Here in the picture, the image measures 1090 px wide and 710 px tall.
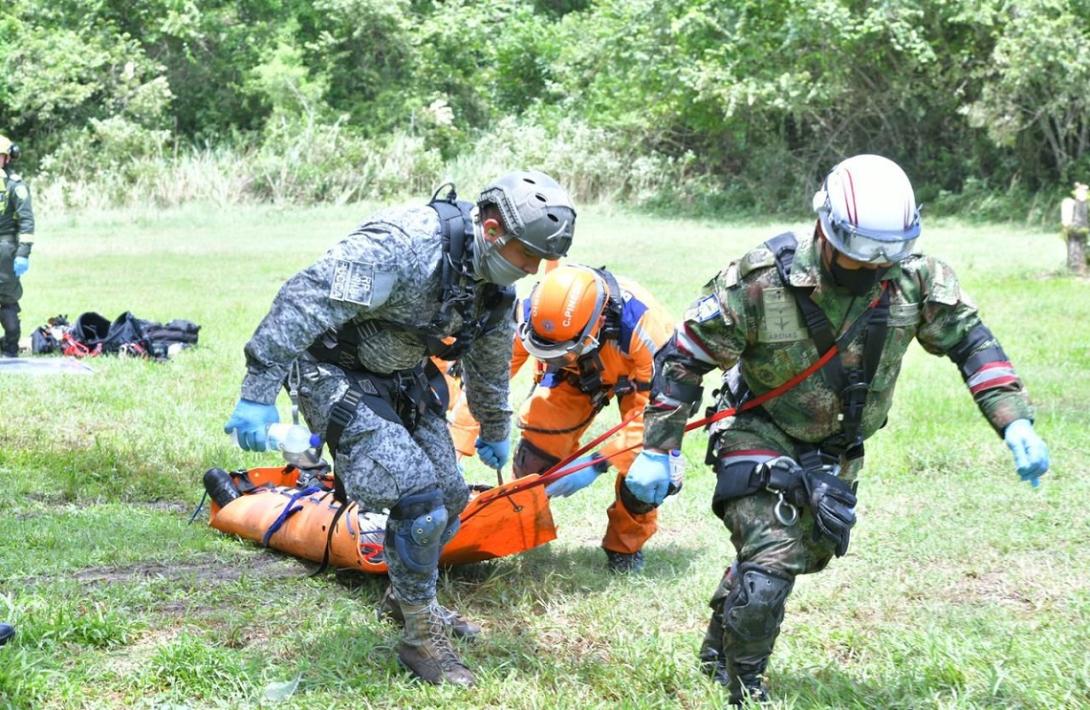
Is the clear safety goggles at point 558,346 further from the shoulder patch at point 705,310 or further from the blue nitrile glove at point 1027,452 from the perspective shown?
the blue nitrile glove at point 1027,452

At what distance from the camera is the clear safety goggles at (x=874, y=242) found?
4.07m

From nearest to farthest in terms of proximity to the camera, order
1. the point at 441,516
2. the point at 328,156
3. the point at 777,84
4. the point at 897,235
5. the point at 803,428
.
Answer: the point at 897,235 < the point at 803,428 < the point at 441,516 < the point at 777,84 < the point at 328,156

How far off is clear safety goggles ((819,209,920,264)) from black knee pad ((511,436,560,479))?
312 cm

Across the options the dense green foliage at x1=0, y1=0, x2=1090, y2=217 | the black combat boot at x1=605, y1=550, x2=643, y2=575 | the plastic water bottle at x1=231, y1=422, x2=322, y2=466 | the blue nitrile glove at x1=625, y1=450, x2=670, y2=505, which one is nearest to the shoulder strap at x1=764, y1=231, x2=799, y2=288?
the blue nitrile glove at x1=625, y1=450, x2=670, y2=505

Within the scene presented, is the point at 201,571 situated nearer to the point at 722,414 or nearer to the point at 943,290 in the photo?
the point at 722,414

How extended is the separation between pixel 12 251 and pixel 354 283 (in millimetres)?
9343

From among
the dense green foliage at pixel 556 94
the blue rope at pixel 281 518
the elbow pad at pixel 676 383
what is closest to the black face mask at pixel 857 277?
the elbow pad at pixel 676 383

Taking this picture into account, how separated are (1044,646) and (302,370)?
3.00m

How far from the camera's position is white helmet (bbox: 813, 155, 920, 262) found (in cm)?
407

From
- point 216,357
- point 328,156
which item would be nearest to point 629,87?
point 328,156

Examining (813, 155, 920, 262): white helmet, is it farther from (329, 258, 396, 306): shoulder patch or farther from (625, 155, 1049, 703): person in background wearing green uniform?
(329, 258, 396, 306): shoulder patch

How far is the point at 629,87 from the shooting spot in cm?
3269

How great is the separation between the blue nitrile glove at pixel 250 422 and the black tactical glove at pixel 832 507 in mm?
1869

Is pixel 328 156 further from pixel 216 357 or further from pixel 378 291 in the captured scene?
pixel 378 291
